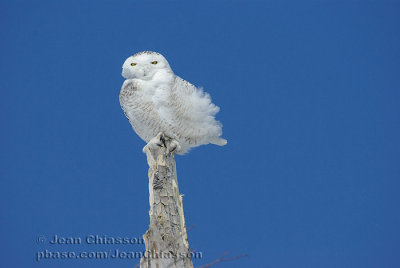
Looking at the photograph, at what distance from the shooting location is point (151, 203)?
8.64 ft

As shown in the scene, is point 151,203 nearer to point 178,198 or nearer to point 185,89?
point 178,198

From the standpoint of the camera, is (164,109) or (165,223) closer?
(165,223)

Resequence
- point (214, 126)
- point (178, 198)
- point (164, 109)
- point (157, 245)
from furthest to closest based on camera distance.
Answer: point (214, 126)
point (164, 109)
point (178, 198)
point (157, 245)

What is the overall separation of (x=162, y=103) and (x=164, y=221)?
778 mm

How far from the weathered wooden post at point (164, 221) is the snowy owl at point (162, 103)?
0.27 m

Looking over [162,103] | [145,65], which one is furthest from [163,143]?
[145,65]

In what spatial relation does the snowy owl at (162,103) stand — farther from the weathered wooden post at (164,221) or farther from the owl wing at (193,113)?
the weathered wooden post at (164,221)

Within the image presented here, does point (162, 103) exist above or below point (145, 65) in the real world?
A: below

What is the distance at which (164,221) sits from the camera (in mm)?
2568

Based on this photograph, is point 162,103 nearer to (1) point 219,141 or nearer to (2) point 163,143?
(2) point 163,143

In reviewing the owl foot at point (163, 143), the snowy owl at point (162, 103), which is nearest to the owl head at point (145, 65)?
the snowy owl at point (162, 103)

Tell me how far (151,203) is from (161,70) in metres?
0.90

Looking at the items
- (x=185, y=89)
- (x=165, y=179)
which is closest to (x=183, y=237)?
(x=165, y=179)

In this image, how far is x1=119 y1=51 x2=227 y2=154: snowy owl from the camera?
9.86 ft
